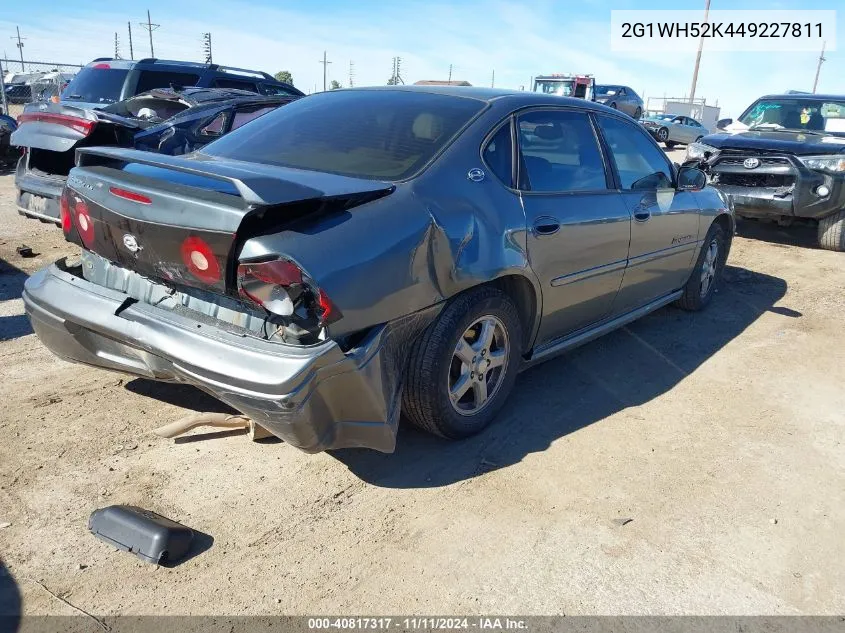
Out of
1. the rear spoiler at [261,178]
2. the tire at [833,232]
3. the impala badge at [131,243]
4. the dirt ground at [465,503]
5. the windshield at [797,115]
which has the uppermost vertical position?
the windshield at [797,115]

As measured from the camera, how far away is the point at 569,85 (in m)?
24.1

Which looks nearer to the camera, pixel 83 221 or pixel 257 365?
pixel 257 365

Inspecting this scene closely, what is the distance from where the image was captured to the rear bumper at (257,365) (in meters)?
2.39

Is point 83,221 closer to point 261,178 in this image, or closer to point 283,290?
point 261,178

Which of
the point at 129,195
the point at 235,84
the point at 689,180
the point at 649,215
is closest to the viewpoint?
the point at 129,195

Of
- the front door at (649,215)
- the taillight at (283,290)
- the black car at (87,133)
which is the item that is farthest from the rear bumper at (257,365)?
the black car at (87,133)

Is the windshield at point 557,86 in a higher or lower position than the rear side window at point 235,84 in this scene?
higher

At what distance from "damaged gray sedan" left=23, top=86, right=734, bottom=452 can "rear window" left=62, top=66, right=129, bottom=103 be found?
623 cm

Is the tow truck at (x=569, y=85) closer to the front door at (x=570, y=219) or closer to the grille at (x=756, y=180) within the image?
the grille at (x=756, y=180)

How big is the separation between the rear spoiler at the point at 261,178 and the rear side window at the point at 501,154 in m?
0.65

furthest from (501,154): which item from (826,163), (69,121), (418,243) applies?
(826,163)

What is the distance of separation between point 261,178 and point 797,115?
8921 mm

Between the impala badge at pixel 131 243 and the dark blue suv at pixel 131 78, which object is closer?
the impala badge at pixel 131 243

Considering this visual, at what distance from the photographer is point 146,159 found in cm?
274
